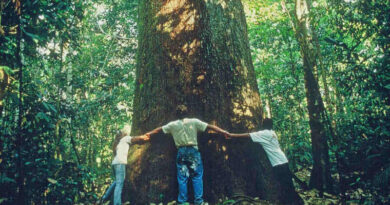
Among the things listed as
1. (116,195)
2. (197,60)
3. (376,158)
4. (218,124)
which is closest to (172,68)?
(197,60)

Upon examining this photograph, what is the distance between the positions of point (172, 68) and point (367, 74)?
10.8 feet

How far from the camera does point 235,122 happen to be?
4680mm

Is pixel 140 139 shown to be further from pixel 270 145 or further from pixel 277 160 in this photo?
pixel 277 160

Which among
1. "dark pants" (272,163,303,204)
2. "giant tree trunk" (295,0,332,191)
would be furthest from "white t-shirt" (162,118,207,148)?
"giant tree trunk" (295,0,332,191)

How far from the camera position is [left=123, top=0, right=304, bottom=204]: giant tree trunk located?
4.41m

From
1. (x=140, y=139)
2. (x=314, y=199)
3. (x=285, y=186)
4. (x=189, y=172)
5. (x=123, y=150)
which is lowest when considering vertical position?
(x=314, y=199)

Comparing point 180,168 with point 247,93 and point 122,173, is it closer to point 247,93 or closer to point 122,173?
point 122,173

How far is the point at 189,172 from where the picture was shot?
4.22m

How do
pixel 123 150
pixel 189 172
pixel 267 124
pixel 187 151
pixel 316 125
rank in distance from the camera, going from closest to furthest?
pixel 189 172, pixel 187 151, pixel 123 150, pixel 267 124, pixel 316 125

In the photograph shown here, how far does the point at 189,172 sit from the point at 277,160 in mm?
1635

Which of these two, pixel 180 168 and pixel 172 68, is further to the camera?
pixel 172 68

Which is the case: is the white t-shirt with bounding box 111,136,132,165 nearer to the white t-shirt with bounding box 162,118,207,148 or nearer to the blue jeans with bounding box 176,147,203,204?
the white t-shirt with bounding box 162,118,207,148

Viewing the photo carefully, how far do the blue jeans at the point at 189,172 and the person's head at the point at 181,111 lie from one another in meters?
0.57

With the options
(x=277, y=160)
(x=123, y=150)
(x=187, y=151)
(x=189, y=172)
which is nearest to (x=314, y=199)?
(x=277, y=160)
